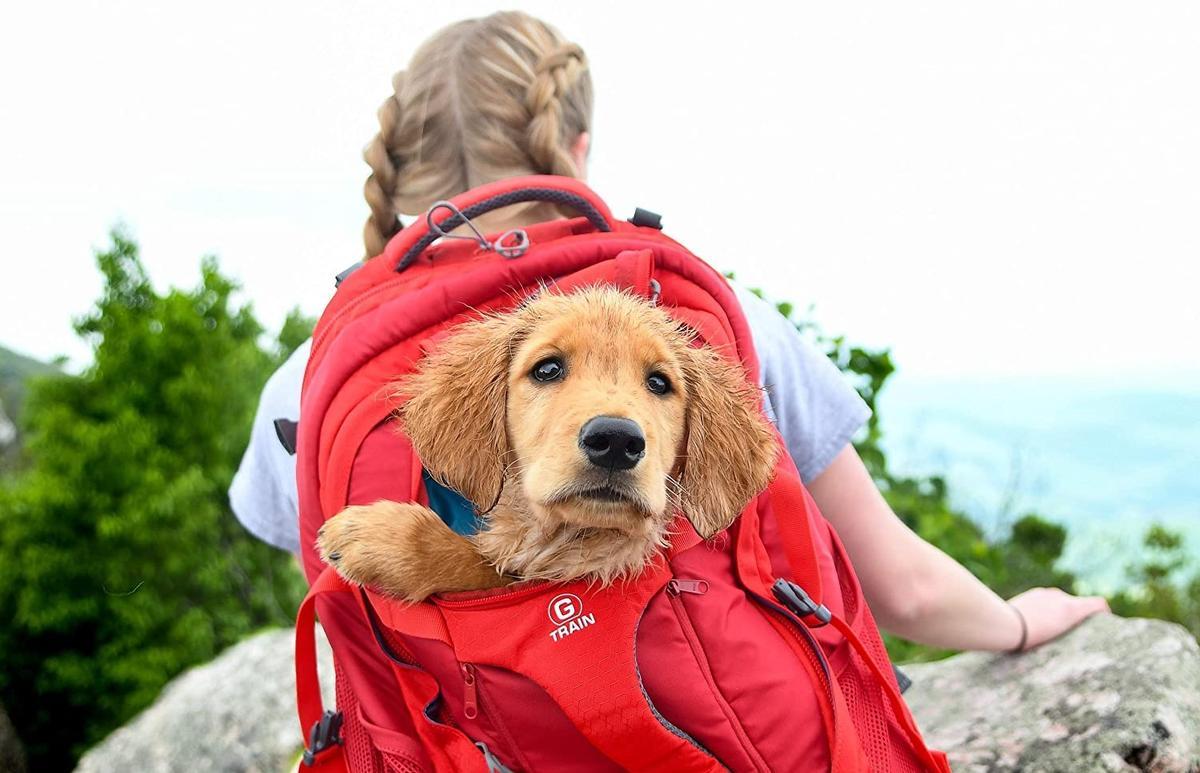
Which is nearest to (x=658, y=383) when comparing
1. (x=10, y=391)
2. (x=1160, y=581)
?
(x=1160, y=581)

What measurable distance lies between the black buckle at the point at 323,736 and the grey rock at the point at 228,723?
215 centimetres

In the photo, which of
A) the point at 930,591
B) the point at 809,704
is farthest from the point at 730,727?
the point at 930,591

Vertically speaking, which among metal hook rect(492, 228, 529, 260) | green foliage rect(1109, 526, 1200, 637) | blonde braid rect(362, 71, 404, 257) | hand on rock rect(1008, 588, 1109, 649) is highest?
blonde braid rect(362, 71, 404, 257)

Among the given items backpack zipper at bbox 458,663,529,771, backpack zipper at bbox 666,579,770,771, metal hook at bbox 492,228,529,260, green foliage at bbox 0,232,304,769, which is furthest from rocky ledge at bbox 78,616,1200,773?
green foliage at bbox 0,232,304,769

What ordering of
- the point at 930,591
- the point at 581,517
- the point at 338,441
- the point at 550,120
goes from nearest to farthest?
1. the point at 581,517
2. the point at 338,441
3. the point at 550,120
4. the point at 930,591

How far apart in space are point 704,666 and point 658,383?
18.6 inches

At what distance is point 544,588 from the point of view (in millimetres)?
1562

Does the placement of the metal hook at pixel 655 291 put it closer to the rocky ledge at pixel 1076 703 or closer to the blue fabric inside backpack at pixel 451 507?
the blue fabric inside backpack at pixel 451 507

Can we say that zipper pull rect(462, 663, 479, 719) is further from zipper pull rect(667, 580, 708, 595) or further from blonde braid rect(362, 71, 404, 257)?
blonde braid rect(362, 71, 404, 257)

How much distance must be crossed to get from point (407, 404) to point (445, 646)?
0.41 metres

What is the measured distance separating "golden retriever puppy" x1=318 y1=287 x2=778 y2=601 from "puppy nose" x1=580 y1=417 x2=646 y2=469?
0.09 m

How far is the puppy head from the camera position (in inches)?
57.7

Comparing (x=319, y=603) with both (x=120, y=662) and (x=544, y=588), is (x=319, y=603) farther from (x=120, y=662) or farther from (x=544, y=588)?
(x=120, y=662)

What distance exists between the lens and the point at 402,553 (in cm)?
155
